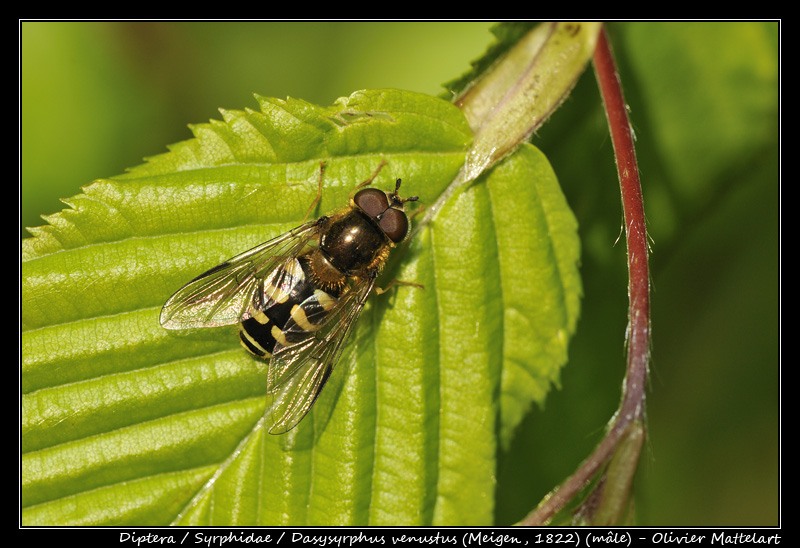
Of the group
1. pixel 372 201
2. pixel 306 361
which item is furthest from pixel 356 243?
pixel 306 361

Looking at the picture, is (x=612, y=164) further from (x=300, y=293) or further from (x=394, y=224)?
(x=300, y=293)

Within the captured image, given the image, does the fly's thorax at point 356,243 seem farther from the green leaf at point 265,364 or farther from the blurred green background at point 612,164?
the blurred green background at point 612,164

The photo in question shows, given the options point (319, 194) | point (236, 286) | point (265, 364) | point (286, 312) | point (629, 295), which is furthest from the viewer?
point (236, 286)

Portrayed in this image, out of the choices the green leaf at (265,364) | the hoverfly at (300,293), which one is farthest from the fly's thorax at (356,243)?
the green leaf at (265,364)

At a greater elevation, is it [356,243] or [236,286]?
[356,243]

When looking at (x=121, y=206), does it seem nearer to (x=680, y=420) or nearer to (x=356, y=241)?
(x=356, y=241)
